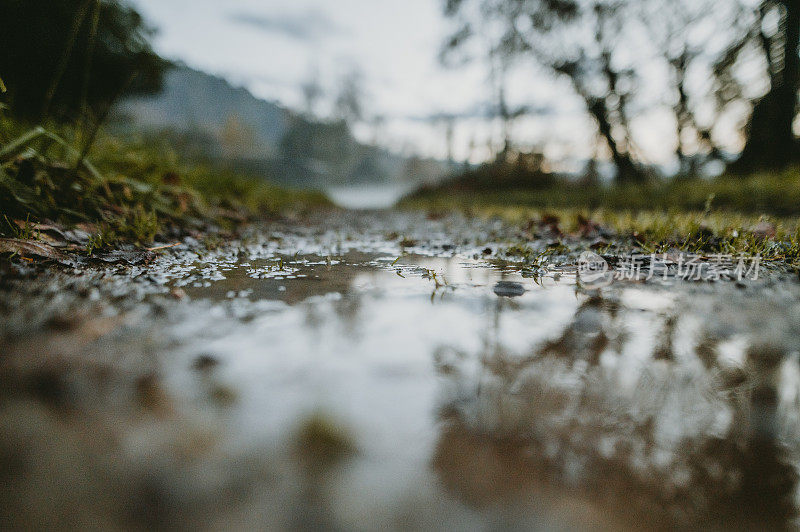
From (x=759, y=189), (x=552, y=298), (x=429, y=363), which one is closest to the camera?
(x=429, y=363)

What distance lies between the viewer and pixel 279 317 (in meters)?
1.05

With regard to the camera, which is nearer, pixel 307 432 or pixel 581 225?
pixel 307 432

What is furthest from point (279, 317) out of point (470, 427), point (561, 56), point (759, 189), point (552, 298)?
point (561, 56)

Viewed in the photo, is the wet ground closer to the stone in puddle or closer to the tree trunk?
the stone in puddle

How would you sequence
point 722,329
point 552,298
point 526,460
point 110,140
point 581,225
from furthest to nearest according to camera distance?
point 110,140, point 581,225, point 552,298, point 722,329, point 526,460

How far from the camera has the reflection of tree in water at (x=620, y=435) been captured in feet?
1.61

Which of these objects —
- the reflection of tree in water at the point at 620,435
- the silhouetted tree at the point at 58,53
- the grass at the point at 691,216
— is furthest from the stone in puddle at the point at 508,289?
the silhouetted tree at the point at 58,53

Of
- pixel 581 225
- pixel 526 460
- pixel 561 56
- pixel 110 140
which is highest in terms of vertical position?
pixel 561 56

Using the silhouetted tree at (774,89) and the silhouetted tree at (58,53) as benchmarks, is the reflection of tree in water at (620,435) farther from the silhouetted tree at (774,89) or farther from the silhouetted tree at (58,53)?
the silhouetted tree at (774,89)

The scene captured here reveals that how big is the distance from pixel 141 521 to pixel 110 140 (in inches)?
148

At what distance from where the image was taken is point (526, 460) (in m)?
0.55

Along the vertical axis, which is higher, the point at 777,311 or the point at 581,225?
the point at 581,225

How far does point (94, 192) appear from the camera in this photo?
225 centimetres

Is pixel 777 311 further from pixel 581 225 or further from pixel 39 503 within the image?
pixel 581 225
